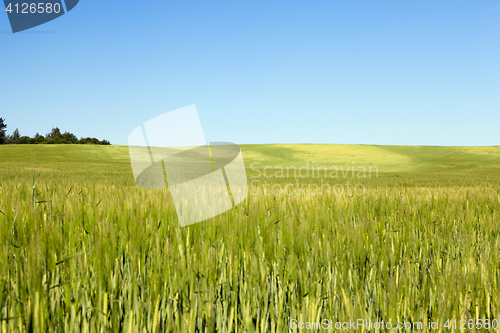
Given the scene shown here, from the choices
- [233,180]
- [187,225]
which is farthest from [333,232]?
[233,180]

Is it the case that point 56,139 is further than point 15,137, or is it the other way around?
point 15,137

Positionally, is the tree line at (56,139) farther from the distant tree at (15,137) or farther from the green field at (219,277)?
the green field at (219,277)

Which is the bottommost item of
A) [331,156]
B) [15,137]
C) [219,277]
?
[219,277]

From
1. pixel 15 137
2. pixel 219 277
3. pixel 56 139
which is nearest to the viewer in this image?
pixel 219 277

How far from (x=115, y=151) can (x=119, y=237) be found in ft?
158

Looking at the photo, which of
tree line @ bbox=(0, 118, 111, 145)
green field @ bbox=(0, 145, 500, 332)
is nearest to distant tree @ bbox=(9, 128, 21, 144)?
tree line @ bbox=(0, 118, 111, 145)

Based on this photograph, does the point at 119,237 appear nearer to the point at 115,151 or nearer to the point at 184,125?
the point at 184,125

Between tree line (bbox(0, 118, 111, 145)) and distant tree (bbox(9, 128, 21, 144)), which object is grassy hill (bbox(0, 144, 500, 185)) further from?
distant tree (bbox(9, 128, 21, 144))

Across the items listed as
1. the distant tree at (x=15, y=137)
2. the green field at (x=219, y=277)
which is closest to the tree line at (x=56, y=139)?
the distant tree at (x=15, y=137)

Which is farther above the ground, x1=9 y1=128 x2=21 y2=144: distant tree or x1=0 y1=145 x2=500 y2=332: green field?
x1=9 y1=128 x2=21 y2=144: distant tree

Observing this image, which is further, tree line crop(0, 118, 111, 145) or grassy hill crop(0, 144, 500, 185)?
tree line crop(0, 118, 111, 145)

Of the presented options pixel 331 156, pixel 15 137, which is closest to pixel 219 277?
pixel 331 156

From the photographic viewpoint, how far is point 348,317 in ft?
3.65

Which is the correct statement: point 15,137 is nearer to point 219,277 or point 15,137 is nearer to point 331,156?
point 331,156
